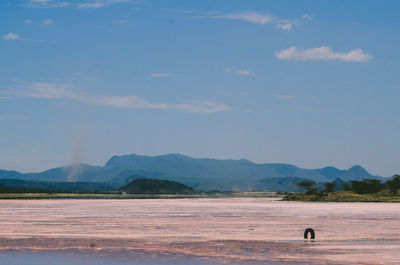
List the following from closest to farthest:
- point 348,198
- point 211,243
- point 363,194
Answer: point 211,243 < point 348,198 < point 363,194

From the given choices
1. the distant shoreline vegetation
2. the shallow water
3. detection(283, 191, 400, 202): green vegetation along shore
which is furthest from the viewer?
the distant shoreline vegetation

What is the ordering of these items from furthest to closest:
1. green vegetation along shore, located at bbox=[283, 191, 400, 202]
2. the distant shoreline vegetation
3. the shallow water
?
1. the distant shoreline vegetation
2. green vegetation along shore, located at bbox=[283, 191, 400, 202]
3. the shallow water

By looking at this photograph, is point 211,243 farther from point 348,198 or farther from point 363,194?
point 363,194

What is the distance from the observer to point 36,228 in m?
48.0

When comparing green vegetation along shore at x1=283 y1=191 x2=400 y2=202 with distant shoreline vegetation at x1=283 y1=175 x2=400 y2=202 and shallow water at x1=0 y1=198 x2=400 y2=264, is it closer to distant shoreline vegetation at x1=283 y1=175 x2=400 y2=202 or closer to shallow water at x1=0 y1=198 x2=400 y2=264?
distant shoreline vegetation at x1=283 y1=175 x2=400 y2=202

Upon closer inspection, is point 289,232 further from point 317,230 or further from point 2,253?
point 2,253

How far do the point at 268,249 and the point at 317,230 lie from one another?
14.2 m

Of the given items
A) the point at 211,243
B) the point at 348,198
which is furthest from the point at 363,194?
the point at 211,243

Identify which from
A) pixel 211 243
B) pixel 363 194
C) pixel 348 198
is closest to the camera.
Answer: pixel 211 243

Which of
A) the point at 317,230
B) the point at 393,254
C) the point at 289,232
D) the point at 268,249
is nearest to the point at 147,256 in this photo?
the point at 268,249

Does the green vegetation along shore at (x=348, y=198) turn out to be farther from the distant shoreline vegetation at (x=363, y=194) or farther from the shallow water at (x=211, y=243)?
the shallow water at (x=211, y=243)

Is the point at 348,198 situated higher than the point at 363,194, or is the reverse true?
the point at 363,194

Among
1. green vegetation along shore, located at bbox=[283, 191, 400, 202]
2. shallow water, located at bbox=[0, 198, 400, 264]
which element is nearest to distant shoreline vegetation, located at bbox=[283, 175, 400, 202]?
green vegetation along shore, located at bbox=[283, 191, 400, 202]

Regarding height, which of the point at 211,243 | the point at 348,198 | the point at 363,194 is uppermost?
the point at 363,194
